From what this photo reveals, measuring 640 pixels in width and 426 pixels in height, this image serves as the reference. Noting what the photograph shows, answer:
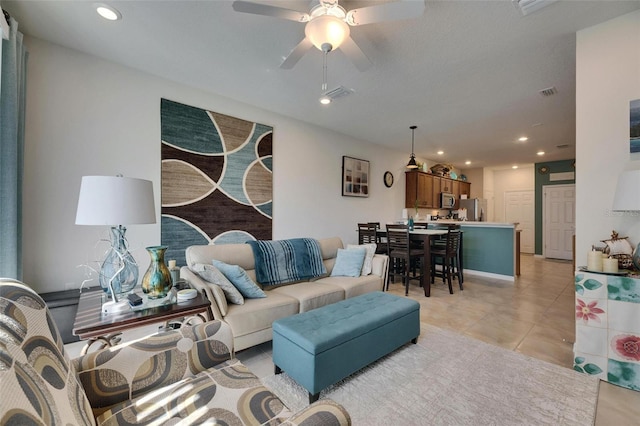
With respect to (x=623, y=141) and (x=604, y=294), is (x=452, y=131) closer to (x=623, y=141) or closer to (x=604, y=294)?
(x=623, y=141)

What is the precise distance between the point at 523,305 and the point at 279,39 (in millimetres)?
4221

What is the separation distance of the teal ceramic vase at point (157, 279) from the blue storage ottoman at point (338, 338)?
80 cm

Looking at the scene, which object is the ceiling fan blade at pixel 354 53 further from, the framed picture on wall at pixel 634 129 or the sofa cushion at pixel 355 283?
the sofa cushion at pixel 355 283

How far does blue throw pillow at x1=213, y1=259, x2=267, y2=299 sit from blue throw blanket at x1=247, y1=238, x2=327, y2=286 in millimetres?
364

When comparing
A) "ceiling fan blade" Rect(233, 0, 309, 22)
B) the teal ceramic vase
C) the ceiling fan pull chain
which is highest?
the ceiling fan pull chain

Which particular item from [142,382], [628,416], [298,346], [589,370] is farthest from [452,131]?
[142,382]

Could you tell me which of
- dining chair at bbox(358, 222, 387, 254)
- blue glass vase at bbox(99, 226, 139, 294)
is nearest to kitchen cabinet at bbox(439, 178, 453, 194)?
dining chair at bbox(358, 222, 387, 254)

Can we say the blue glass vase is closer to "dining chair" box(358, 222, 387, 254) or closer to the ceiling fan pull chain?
the ceiling fan pull chain

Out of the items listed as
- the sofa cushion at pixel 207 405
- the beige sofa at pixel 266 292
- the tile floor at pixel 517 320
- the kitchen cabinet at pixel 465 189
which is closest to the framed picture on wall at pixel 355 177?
the tile floor at pixel 517 320

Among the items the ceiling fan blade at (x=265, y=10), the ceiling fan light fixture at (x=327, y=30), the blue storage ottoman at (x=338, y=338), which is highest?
the ceiling fan blade at (x=265, y=10)

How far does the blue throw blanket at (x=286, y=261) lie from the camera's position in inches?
113

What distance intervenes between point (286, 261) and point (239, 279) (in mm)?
719

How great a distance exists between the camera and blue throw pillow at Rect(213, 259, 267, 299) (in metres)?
2.42

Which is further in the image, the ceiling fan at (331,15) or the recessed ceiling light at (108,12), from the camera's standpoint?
the recessed ceiling light at (108,12)
